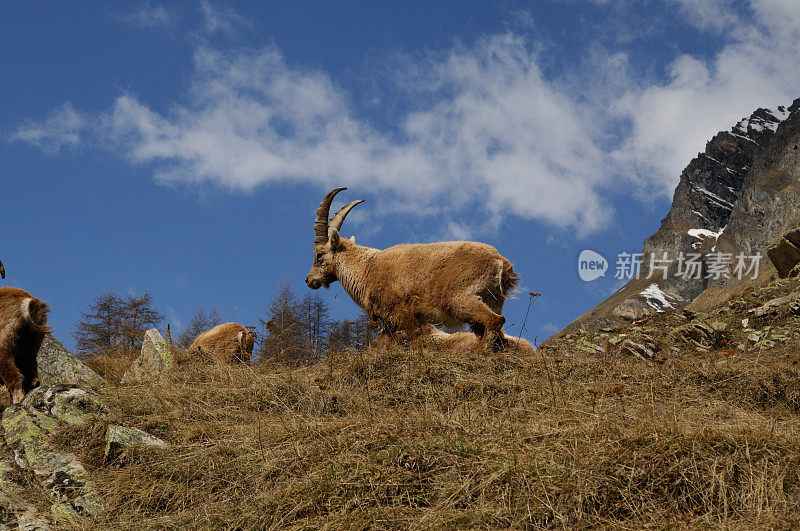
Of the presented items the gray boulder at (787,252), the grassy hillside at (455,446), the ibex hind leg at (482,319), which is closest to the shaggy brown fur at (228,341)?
the grassy hillside at (455,446)

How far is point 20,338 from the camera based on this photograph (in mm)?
9656

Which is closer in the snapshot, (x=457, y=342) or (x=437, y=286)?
(x=437, y=286)

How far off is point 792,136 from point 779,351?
17066cm

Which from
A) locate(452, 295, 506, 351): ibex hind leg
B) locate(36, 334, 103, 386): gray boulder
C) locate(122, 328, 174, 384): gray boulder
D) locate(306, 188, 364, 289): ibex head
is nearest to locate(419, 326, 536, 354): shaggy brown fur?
locate(452, 295, 506, 351): ibex hind leg

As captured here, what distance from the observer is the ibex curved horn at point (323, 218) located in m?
12.2

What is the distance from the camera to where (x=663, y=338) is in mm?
11781

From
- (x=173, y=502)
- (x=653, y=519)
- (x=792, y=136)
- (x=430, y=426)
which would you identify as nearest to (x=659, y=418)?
(x=653, y=519)

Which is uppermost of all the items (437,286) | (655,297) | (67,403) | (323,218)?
(655,297)

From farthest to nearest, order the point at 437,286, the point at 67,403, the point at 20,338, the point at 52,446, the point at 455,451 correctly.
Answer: the point at 437,286
the point at 20,338
the point at 67,403
the point at 52,446
the point at 455,451

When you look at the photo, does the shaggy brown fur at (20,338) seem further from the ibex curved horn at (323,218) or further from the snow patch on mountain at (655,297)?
the snow patch on mountain at (655,297)

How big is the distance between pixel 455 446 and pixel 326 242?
7.51 meters

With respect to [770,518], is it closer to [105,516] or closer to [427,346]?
[105,516]

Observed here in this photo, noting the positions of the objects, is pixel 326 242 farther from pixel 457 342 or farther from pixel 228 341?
pixel 457 342

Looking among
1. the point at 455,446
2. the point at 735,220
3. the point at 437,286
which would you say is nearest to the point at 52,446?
the point at 455,446
